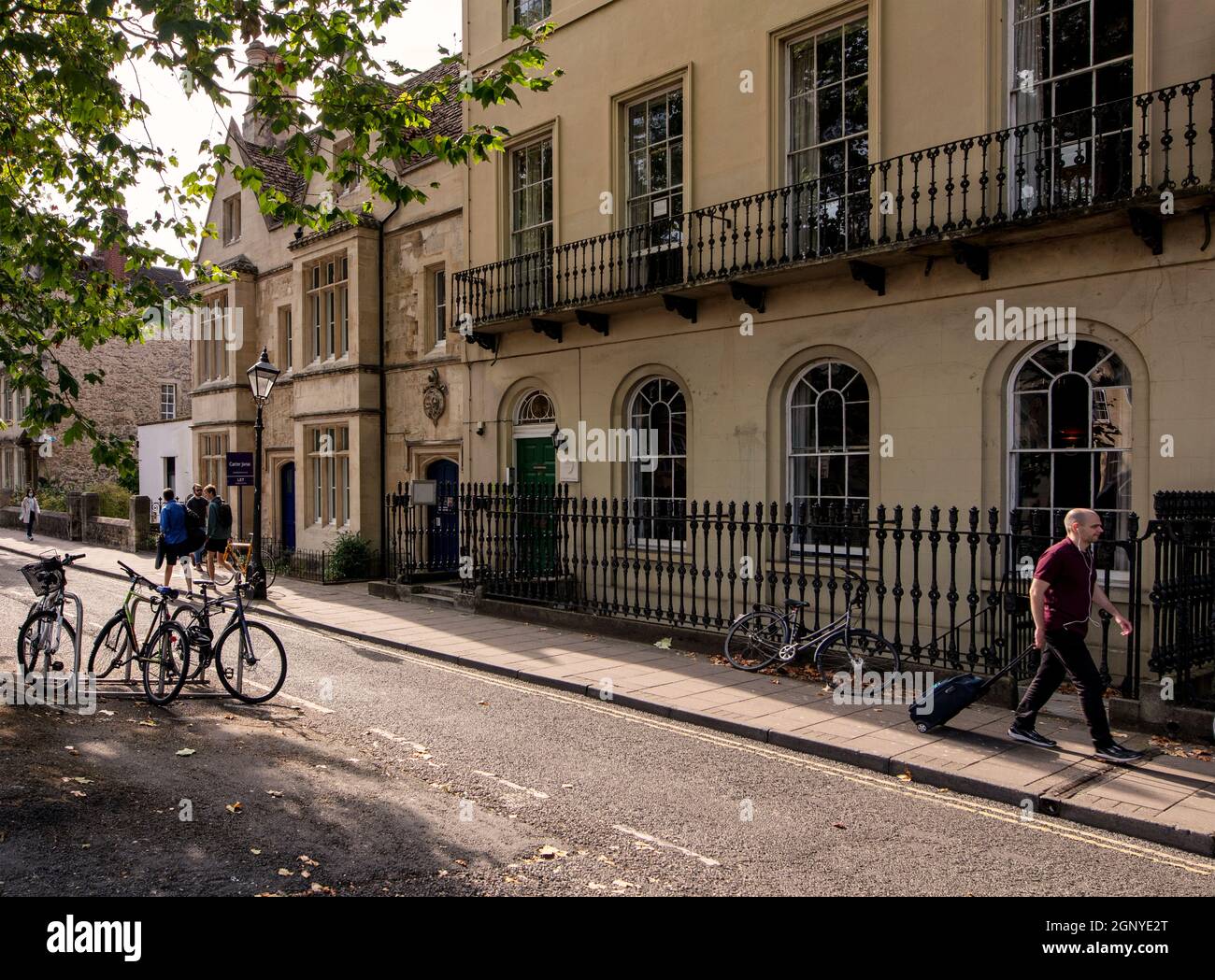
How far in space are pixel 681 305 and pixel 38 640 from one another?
8.70 meters

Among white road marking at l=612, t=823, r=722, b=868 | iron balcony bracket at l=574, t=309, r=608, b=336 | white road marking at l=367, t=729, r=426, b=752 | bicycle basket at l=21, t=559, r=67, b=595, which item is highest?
iron balcony bracket at l=574, t=309, r=608, b=336

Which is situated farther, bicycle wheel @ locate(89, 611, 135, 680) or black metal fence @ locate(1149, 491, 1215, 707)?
bicycle wheel @ locate(89, 611, 135, 680)

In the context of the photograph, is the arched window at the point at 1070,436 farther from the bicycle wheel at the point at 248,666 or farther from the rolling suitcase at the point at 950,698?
the bicycle wheel at the point at 248,666

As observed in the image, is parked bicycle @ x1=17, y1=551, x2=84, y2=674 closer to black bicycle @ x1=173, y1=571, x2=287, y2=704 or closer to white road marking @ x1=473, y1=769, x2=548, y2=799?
black bicycle @ x1=173, y1=571, x2=287, y2=704

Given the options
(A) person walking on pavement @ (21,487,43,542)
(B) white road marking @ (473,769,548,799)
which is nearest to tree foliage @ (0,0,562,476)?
(B) white road marking @ (473,769,548,799)

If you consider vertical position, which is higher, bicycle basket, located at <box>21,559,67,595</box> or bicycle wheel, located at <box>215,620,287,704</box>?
bicycle basket, located at <box>21,559,67,595</box>

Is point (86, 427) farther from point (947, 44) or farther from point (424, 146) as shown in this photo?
point (947, 44)

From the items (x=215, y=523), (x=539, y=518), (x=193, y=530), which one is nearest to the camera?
(x=539, y=518)

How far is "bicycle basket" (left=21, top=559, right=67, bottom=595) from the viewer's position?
28.7 feet

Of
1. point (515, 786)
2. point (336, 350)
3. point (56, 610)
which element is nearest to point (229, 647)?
point (56, 610)

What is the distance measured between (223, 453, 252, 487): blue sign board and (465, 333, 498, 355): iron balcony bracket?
6.59 m

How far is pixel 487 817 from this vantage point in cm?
550

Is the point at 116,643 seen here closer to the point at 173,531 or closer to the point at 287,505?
the point at 173,531

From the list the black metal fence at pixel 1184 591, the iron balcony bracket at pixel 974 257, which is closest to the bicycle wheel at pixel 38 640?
the black metal fence at pixel 1184 591
